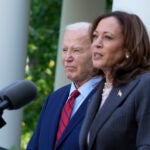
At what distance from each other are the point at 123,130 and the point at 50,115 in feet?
4.20

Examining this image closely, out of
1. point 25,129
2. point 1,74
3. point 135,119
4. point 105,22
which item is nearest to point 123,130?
point 135,119

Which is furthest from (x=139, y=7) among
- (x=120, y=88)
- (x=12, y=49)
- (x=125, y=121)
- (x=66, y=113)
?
(x=12, y=49)

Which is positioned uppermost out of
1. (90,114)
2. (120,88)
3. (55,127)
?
(120,88)

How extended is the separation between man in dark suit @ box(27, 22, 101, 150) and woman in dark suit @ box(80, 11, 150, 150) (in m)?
0.51

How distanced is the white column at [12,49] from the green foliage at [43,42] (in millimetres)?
11705

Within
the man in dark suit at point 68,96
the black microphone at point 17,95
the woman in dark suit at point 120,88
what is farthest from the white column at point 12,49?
the black microphone at point 17,95

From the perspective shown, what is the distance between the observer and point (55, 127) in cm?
651

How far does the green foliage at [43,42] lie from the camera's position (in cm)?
2205

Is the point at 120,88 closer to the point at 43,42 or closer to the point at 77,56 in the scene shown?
the point at 77,56

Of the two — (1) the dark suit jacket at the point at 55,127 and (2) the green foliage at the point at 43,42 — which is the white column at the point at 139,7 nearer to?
(1) the dark suit jacket at the point at 55,127

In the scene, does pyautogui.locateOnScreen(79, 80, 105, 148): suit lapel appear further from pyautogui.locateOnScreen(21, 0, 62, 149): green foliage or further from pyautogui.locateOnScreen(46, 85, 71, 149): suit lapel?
pyautogui.locateOnScreen(21, 0, 62, 149): green foliage

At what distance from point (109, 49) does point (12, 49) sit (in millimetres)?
4186

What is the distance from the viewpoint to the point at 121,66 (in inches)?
225

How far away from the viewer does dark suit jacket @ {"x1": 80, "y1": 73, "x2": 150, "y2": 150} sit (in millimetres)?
5473
